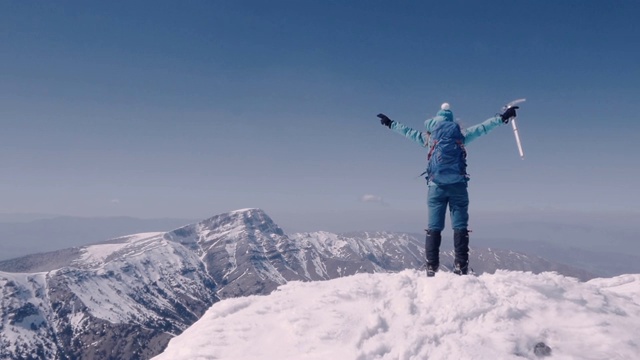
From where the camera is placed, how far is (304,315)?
9.91 m

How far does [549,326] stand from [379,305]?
3731 mm

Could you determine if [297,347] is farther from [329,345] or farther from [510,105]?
[510,105]

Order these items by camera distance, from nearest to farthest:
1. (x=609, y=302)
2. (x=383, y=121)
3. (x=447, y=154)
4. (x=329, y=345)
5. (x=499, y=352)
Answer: (x=499, y=352) < (x=329, y=345) < (x=609, y=302) < (x=447, y=154) < (x=383, y=121)

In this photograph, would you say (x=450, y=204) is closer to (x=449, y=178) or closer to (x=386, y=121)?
(x=449, y=178)

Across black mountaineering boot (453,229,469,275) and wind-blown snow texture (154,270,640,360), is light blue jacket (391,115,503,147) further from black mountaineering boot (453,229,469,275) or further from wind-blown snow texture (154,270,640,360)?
wind-blown snow texture (154,270,640,360)

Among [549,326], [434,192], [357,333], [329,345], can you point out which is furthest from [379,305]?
[434,192]

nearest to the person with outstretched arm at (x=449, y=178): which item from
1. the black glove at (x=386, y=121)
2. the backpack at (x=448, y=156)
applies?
the backpack at (x=448, y=156)

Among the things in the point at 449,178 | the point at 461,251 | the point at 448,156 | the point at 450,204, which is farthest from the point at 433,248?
the point at 448,156

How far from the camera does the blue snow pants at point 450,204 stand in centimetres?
1254

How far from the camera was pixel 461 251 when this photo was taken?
1245 centimetres

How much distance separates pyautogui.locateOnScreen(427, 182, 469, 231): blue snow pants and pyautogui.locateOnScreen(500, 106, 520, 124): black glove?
266 centimetres

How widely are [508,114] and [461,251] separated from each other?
15.7 feet

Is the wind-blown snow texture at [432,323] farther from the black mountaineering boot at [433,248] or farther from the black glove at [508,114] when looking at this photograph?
the black glove at [508,114]

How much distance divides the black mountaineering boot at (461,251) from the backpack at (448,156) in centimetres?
170
